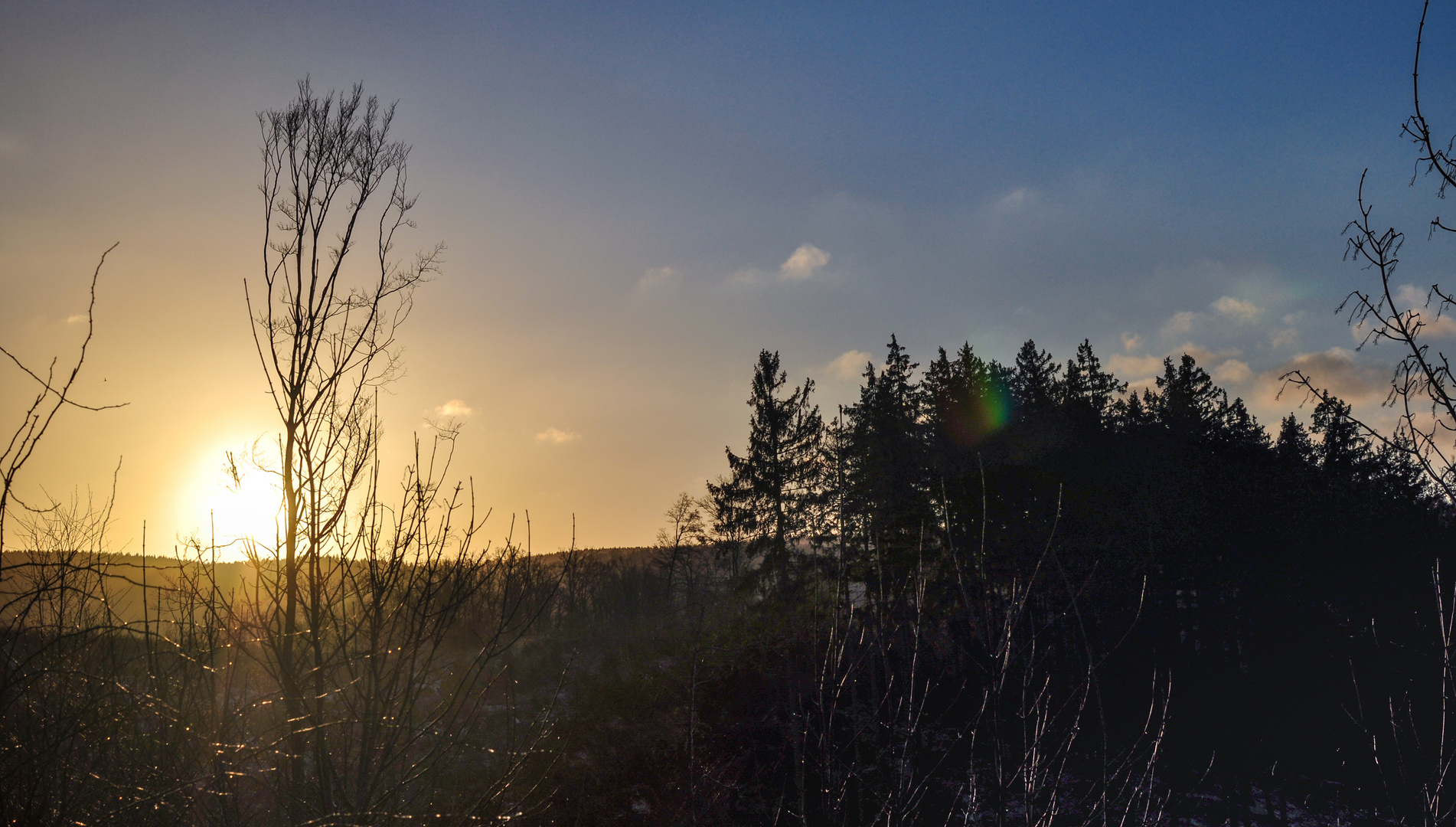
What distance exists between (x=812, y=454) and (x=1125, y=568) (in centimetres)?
1448

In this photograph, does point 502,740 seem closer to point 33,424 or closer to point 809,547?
point 809,547

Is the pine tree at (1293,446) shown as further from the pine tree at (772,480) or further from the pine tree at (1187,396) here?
the pine tree at (772,480)

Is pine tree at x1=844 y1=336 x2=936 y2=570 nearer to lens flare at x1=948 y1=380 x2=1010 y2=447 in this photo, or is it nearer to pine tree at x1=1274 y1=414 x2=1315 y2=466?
lens flare at x1=948 y1=380 x2=1010 y2=447

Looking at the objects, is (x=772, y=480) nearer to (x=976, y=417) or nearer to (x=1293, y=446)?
(x=976, y=417)

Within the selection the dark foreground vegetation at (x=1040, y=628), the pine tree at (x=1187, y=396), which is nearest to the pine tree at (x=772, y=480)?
the dark foreground vegetation at (x=1040, y=628)

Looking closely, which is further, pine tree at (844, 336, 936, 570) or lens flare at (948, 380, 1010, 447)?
lens flare at (948, 380, 1010, 447)

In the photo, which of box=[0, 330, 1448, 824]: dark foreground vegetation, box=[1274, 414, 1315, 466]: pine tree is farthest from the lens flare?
box=[1274, 414, 1315, 466]: pine tree

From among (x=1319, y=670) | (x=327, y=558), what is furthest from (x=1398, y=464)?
(x=1319, y=670)

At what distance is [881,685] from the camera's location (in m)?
28.8

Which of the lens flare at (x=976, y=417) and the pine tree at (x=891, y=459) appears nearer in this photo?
the pine tree at (x=891, y=459)

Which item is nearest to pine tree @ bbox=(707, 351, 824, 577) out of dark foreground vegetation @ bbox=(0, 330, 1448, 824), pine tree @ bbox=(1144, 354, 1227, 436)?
dark foreground vegetation @ bbox=(0, 330, 1448, 824)

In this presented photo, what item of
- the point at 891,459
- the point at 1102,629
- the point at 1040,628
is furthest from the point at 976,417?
the point at 1040,628

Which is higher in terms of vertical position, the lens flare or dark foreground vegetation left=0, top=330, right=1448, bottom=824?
the lens flare

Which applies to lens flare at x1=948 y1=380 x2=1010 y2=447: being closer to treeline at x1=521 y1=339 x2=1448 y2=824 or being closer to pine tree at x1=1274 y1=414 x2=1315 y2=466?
treeline at x1=521 y1=339 x2=1448 y2=824
